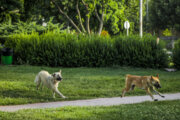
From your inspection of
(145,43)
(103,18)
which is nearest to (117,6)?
(103,18)

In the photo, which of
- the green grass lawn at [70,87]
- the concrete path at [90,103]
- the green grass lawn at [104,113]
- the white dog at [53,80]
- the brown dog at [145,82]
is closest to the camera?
the green grass lawn at [104,113]

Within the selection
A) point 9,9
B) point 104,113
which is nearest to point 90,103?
point 104,113

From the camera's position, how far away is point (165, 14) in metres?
62.5

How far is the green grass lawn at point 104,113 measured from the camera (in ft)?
27.4

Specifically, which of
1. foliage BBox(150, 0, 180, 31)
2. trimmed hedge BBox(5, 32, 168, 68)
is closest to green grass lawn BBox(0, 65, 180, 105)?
trimmed hedge BBox(5, 32, 168, 68)

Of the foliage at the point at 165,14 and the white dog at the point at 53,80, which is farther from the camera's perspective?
the foliage at the point at 165,14

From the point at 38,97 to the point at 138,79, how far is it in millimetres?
4316

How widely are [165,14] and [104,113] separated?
56.2m

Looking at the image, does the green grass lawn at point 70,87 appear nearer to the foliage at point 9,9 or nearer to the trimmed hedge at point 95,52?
the trimmed hedge at point 95,52

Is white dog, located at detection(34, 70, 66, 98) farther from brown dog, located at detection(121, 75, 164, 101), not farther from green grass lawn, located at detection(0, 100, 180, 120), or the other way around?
brown dog, located at detection(121, 75, 164, 101)

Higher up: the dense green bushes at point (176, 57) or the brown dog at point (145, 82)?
the brown dog at point (145, 82)

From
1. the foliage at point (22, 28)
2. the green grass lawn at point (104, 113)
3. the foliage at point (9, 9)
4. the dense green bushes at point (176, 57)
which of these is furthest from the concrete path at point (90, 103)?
the foliage at point (9, 9)

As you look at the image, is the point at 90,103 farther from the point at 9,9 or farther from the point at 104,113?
the point at 9,9

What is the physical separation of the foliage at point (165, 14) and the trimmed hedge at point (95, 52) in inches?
1509
